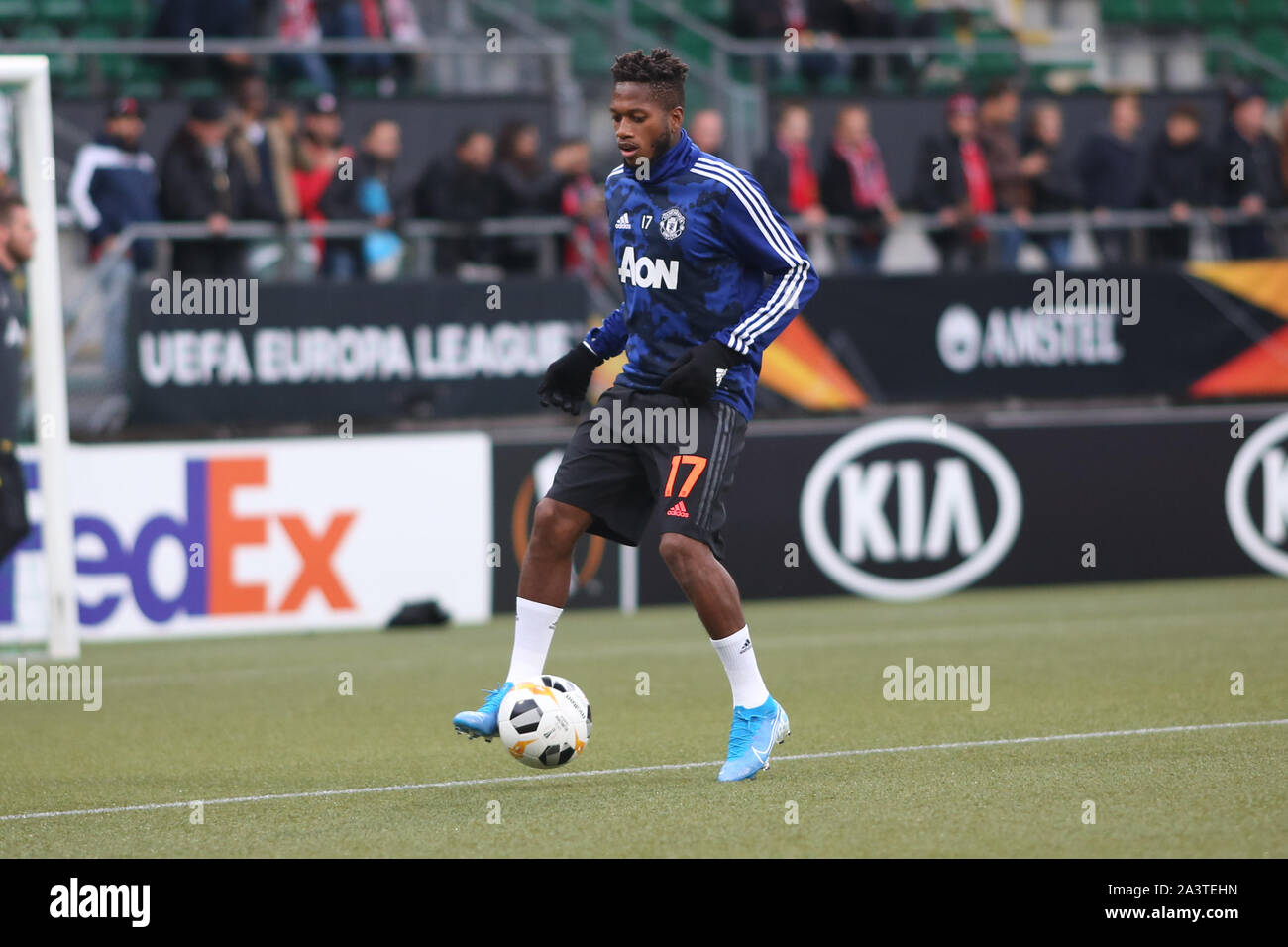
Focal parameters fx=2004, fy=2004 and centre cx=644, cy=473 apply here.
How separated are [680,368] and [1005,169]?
9891 millimetres

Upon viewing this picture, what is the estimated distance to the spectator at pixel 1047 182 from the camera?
52.4 feet

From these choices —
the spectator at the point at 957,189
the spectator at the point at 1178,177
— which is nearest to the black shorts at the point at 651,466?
the spectator at the point at 957,189

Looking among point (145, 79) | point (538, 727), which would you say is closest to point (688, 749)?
point (538, 727)

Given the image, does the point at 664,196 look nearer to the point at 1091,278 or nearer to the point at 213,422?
the point at 213,422

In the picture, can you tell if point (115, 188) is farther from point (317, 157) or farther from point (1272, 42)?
point (1272, 42)

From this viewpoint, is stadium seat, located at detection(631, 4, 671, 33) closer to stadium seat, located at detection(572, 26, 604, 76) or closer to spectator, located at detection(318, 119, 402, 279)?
stadium seat, located at detection(572, 26, 604, 76)

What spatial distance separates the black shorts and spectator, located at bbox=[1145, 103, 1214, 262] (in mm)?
10380

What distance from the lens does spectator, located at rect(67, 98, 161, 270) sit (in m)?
13.3

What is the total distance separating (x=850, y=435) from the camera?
13.6m

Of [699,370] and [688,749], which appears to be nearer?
[699,370]

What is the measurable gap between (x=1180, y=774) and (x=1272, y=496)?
322 inches

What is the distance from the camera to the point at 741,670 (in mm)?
6641
